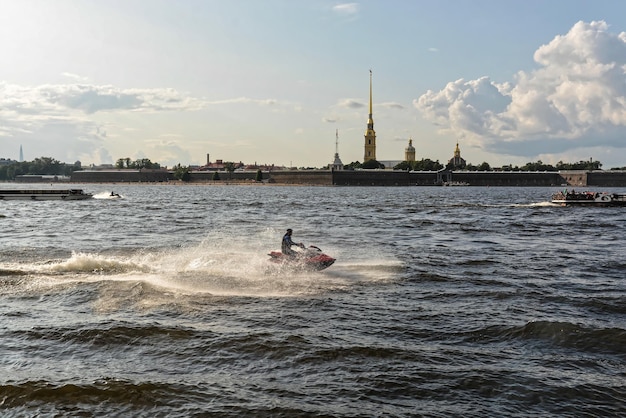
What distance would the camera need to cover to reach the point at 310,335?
41.3 ft

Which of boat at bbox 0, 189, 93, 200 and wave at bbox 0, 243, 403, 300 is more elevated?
wave at bbox 0, 243, 403, 300

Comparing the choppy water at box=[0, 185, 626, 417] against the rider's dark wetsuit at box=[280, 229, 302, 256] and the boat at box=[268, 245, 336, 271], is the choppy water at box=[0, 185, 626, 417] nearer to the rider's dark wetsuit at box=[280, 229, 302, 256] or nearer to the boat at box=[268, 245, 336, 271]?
the boat at box=[268, 245, 336, 271]

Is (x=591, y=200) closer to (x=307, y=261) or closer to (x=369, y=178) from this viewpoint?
(x=307, y=261)

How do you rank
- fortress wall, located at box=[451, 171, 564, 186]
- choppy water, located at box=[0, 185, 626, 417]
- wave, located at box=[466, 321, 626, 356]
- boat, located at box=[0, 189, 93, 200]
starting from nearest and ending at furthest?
choppy water, located at box=[0, 185, 626, 417]
wave, located at box=[466, 321, 626, 356]
boat, located at box=[0, 189, 93, 200]
fortress wall, located at box=[451, 171, 564, 186]

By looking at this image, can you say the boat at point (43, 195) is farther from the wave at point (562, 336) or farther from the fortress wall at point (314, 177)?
the fortress wall at point (314, 177)

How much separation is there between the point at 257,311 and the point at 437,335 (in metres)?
4.07

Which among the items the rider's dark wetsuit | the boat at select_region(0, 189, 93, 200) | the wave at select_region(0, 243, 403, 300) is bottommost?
the boat at select_region(0, 189, 93, 200)

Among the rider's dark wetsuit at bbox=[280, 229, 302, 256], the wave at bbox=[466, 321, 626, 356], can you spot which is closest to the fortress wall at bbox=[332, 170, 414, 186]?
the rider's dark wetsuit at bbox=[280, 229, 302, 256]

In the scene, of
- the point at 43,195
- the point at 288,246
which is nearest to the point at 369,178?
the point at 43,195

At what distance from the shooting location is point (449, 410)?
29.8ft

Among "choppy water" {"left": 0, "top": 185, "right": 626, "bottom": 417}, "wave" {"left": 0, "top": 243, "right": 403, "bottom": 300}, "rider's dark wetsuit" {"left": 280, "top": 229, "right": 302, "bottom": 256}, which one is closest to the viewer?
"choppy water" {"left": 0, "top": 185, "right": 626, "bottom": 417}

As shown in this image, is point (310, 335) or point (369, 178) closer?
point (310, 335)

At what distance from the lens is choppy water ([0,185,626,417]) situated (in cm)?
945

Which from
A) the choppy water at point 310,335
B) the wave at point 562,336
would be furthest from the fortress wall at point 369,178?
the wave at point 562,336
